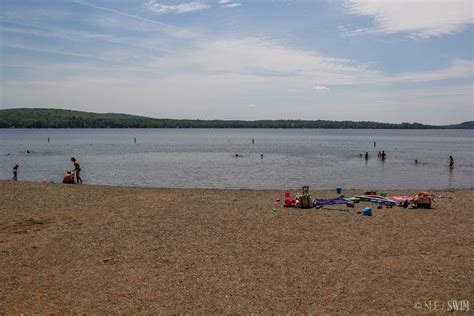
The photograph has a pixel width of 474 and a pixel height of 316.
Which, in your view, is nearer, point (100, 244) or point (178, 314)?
point (178, 314)

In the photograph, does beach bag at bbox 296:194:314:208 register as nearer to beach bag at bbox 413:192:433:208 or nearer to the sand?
the sand

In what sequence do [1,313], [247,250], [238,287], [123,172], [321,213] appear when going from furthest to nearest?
[123,172] → [321,213] → [247,250] → [238,287] → [1,313]

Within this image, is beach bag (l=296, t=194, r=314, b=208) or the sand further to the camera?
beach bag (l=296, t=194, r=314, b=208)

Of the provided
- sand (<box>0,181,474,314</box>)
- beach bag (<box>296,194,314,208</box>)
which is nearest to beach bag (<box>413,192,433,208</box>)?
sand (<box>0,181,474,314</box>)

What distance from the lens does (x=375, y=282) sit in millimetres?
9172

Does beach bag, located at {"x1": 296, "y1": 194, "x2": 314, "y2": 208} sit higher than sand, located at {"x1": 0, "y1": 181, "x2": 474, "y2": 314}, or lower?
higher

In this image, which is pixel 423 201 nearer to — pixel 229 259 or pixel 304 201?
pixel 304 201

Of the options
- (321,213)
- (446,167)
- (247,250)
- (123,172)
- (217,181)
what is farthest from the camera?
(446,167)

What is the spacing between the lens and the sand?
8.30m

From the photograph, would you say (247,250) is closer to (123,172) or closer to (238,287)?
(238,287)

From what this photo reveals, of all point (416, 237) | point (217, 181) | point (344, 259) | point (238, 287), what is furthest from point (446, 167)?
point (238, 287)

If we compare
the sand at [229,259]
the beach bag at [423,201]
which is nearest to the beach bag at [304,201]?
the sand at [229,259]

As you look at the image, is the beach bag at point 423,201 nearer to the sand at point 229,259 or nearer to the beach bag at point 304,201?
the sand at point 229,259

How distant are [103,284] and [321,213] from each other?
33.3ft
